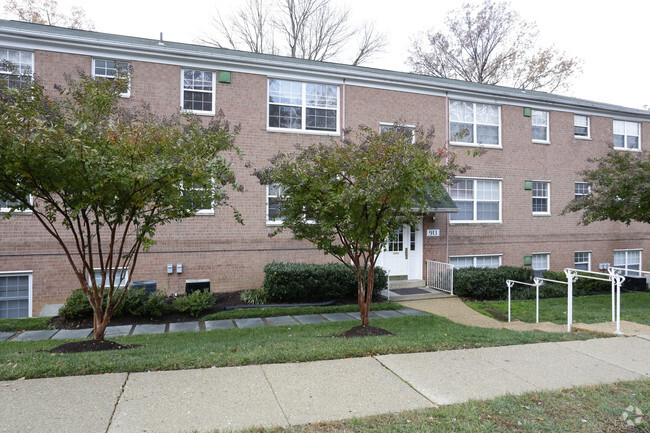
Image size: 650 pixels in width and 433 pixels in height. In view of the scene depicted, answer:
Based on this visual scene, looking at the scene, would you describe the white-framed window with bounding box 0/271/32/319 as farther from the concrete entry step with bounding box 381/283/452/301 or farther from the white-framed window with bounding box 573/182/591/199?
the white-framed window with bounding box 573/182/591/199

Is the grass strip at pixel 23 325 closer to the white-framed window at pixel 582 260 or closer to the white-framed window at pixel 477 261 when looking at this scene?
the white-framed window at pixel 477 261

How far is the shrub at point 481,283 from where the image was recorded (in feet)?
41.8

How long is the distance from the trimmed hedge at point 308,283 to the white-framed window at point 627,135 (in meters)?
13.6

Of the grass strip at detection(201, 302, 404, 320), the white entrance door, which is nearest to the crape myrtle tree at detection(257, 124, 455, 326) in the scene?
the grass strip at detection(201, 302, 404, 320)

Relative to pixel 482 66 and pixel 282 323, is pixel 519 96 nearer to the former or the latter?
pixel 282 323

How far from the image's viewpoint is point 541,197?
16.5m

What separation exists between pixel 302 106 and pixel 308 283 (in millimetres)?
5762

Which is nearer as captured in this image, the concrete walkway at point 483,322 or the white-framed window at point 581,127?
the concrete walkway at point 483,322

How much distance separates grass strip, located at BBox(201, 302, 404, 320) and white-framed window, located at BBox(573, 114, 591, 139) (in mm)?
11984

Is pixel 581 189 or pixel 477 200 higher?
pixel 581 189

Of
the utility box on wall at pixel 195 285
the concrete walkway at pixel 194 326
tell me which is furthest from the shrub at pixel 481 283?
the utility box on wall at pixel 195 285

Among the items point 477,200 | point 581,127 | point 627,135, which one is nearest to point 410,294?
point 477,200

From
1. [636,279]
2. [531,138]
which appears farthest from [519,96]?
[636,279]

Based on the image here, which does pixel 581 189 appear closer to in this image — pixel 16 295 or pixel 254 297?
pixel 254 297
